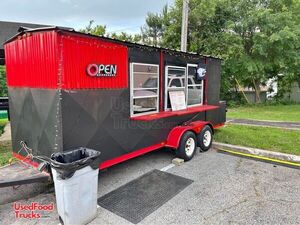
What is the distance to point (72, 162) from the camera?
296 cm

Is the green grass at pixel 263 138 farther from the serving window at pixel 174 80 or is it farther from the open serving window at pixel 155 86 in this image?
the serving window at pixel 174 80

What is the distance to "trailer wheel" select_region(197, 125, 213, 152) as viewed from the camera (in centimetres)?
593

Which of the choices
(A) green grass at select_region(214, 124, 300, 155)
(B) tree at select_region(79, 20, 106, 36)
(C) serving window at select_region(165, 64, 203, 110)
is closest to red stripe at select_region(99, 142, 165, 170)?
(C) serving window at select_region(165, 64, 203, 110)

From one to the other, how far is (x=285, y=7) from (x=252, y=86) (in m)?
5.75

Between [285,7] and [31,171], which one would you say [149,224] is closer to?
[31,171]

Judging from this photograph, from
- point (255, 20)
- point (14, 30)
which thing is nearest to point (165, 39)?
point (255, 20)

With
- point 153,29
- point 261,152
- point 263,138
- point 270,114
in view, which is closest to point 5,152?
point 261,152

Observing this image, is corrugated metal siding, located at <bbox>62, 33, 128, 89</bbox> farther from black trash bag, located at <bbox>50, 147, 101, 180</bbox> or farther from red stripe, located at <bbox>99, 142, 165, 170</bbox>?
red stripe, located at <bbox>99, 142, 165, 170</bbox>

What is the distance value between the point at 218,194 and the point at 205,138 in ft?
8.02

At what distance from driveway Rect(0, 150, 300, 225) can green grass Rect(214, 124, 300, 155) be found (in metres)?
1.03

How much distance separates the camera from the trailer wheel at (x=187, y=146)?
209 inches

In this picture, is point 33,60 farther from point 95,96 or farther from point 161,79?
point 161,79

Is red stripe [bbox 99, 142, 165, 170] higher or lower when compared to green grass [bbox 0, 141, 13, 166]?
higher

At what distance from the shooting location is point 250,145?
6277 mm
